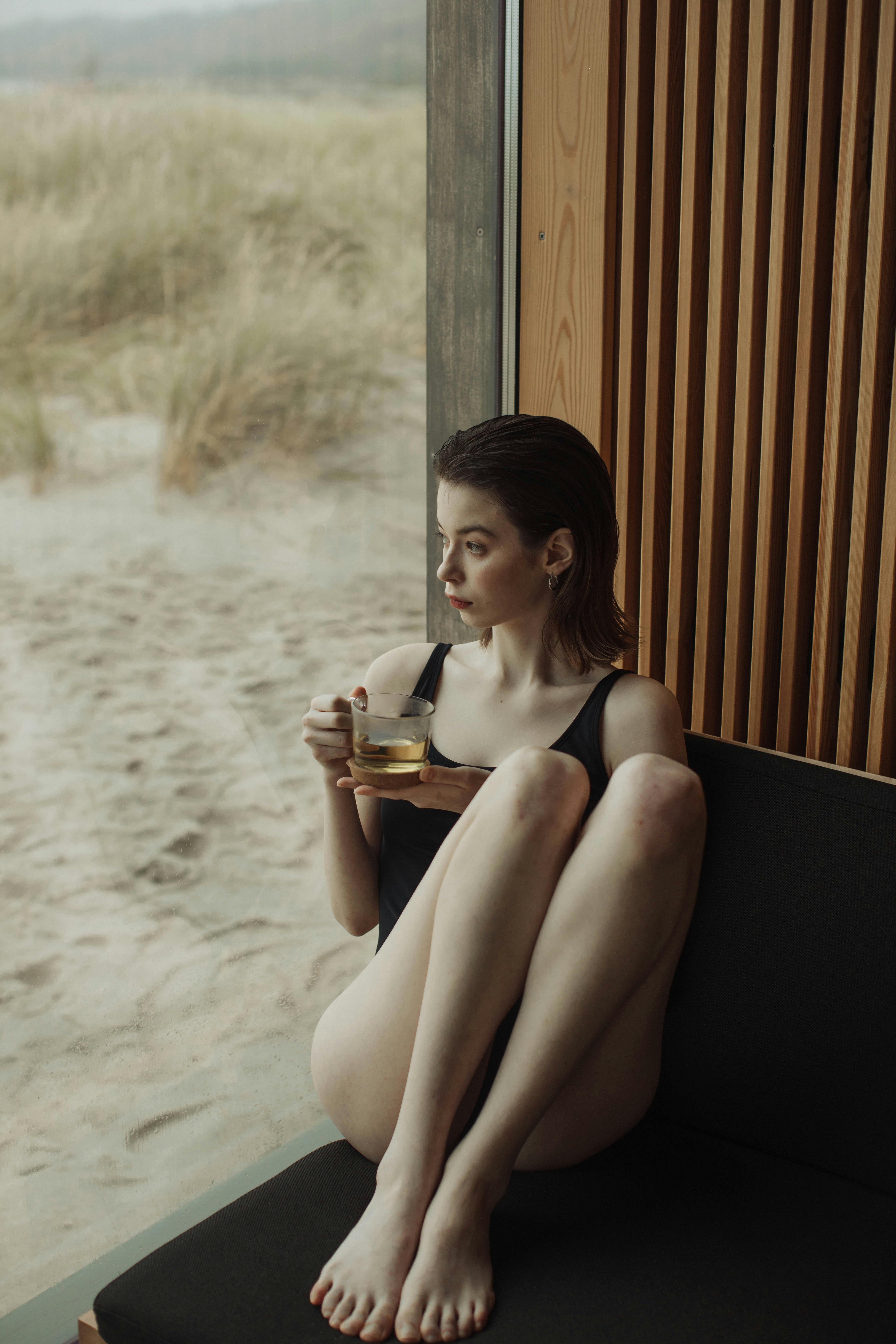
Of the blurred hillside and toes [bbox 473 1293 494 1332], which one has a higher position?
the blurred hillside

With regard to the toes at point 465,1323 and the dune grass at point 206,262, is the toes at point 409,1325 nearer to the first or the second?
the toes at point 465,1323

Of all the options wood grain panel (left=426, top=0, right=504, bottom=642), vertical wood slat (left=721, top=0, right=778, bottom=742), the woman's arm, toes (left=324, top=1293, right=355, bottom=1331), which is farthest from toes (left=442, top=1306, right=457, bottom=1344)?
wood grain panel (left=426, top=0, right=504, bottom=642)

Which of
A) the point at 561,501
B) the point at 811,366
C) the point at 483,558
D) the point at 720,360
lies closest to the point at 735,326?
the point at 720,360

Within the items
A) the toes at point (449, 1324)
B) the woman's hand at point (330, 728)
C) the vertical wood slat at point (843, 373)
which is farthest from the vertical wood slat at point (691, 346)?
the toes at point (449, 1324)

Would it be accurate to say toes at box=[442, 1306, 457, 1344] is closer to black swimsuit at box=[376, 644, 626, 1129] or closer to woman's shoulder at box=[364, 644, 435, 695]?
black swimsuit at box=[376, 644, 626, 1129]

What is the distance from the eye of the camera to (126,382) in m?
2.24

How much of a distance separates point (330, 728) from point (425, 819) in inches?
9.6

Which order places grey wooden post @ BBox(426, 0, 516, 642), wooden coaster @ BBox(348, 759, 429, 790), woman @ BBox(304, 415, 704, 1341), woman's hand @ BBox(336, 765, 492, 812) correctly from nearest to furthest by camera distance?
woman @ BBox(304, 415, 704, 1341), wooden coaster @ BBox(348, 759, 429, 790), woman's hand @ BBox(336, 765, 492, 812), grey wooden post @ BBox(426, 0, 516, 642)

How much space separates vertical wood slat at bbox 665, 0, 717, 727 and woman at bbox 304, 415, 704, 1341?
322mm

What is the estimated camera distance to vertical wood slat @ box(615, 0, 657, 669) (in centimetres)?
195

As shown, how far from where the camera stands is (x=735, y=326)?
1.91 meters

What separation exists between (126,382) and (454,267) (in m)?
A: 0.72

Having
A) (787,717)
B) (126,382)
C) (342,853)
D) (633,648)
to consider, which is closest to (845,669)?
(787,717)

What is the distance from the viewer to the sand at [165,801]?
2.09 meters
